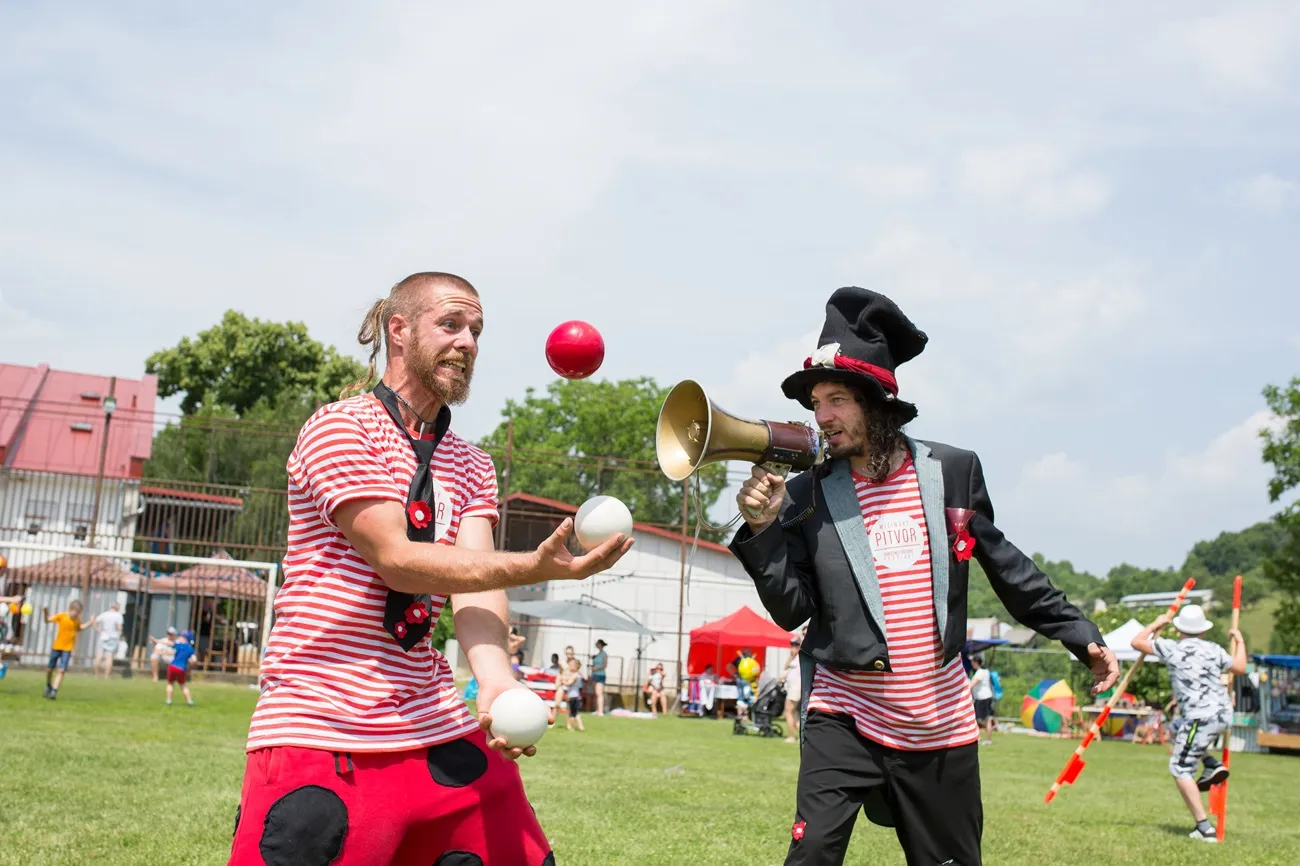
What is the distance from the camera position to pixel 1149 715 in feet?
111

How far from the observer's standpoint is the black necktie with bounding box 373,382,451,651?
3.29 m

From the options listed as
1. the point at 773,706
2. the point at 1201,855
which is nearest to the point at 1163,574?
the point at 773,706

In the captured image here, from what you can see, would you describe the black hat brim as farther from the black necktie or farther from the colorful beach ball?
the colorful beach ball

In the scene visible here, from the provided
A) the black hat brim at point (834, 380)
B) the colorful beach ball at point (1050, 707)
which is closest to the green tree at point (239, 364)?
the colorful beach ball at point (1050, 707)

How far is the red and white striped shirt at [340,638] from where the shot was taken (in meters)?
3.17

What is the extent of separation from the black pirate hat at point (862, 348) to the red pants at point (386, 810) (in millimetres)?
2096

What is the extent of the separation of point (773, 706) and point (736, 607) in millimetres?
14955

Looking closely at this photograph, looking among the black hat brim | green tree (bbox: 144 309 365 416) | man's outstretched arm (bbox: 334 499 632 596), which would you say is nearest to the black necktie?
man's outstretched arm (bbox: 334 499 632 596)

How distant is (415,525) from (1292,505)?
40975 millimetres

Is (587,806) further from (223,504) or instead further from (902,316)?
(223,504)

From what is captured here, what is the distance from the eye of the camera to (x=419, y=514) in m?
3.36

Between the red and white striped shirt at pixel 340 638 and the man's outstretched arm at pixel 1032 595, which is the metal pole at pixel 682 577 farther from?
the red and white striped shirt at pixel 340 638

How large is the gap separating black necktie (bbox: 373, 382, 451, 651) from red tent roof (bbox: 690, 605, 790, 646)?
2936 cm

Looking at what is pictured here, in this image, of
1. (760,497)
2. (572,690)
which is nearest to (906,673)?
(760,497)
